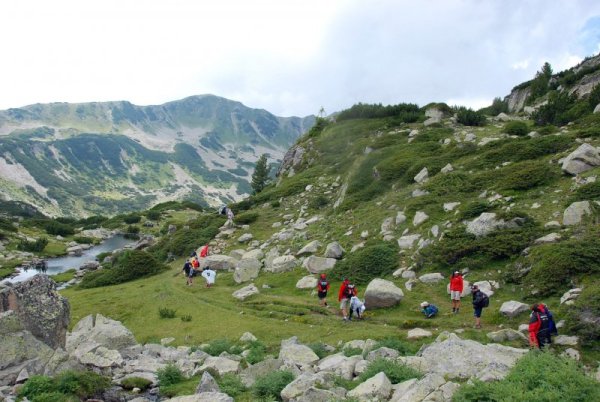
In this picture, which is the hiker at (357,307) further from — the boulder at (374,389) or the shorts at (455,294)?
the boulder at (374,389)

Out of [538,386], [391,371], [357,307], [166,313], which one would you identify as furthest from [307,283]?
[538,386]

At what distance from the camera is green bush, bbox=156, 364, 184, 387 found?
16117mm

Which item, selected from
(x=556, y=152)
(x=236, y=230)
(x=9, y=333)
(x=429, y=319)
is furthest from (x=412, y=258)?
(x=236, y=230)

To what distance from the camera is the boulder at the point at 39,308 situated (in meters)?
20.0

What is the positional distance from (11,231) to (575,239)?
87.8m

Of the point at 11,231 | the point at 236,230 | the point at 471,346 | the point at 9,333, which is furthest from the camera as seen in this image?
the point at 11,231

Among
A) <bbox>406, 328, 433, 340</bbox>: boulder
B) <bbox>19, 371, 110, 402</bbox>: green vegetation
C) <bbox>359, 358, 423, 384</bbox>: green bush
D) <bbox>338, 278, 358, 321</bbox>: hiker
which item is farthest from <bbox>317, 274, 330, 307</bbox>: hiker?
<bbox>19, 371, 110, 402</bbox>: green vegetation

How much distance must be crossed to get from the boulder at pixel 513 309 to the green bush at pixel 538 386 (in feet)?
30.3

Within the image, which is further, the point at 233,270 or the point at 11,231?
the point at 11,231

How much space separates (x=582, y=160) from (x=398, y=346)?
19639 millimetres

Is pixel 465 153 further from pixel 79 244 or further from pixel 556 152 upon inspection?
pixel 79 244

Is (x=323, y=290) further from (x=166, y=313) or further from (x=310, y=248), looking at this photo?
(x=166, y=313)

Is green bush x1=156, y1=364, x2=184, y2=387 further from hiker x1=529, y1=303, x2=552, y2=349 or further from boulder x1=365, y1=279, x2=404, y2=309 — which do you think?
hiker x1=529, y1=303, x2=552, y2=349

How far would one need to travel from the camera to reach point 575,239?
21.3 m
